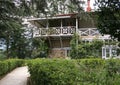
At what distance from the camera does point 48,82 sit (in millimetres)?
15602

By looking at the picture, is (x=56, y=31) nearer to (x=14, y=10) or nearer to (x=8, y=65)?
(x=8, y=65)

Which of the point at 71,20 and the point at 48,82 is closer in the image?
the point at 48,82

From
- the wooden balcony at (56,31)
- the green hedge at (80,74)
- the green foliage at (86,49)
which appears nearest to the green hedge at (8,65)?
the green foliage at (86,49)

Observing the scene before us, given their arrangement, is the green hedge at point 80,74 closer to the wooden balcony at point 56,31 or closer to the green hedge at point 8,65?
the green hedge at point 8,65

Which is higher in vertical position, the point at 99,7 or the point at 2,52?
the point at 99,7

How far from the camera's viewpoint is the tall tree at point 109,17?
16375 mm

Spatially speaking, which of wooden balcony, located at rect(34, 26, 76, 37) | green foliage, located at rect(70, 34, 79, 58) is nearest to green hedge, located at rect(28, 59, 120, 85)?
green foliage, located at rect(70, 34, 79, 58)

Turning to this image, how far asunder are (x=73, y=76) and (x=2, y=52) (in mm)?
35242

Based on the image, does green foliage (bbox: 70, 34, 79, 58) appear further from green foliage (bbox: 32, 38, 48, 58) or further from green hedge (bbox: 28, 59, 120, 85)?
green hedge (bbox: 28, 59, 120, 85)

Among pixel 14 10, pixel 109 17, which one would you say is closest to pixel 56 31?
pixel 109 17

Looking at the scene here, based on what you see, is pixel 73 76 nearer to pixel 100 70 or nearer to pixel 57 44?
pixel 100 70

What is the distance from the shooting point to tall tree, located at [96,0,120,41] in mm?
16375

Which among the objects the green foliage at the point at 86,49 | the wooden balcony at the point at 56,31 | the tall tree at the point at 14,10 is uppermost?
the tall tree at the point at 14,10

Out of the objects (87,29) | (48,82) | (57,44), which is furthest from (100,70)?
(57,44)
